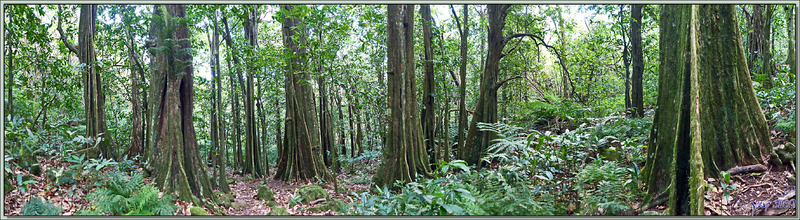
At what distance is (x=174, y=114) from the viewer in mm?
6062

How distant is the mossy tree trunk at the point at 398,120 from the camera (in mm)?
7266

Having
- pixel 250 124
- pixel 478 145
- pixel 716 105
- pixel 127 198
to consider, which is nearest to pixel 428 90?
pixel 478 145

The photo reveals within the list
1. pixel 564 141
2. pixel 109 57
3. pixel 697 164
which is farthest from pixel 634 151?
pixel 109 57

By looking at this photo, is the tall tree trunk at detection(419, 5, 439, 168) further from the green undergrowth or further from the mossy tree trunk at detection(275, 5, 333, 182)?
the green undergrowth

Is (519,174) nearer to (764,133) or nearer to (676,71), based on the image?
(676,71)

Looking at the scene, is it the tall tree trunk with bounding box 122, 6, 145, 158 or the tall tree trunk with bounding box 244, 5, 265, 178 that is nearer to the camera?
the tall tree trunk with bounding box 244, 5, 265, 178

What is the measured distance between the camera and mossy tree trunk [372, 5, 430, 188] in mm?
7266

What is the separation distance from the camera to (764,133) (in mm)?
4258

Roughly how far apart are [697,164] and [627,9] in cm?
932

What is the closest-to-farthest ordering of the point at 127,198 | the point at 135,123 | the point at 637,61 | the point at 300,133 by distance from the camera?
the point at 127,198
the point at 637,61
the point at 300,133
the point at 135,123

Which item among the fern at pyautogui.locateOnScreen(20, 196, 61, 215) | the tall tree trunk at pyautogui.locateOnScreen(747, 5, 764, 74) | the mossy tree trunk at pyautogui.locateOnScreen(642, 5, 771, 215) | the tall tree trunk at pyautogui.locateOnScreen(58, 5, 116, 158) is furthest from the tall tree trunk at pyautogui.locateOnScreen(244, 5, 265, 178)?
the tall tree trunk at pyautogui.locateOnScreen(747, 5, 764, 74)

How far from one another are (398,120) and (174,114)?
3.50 metres

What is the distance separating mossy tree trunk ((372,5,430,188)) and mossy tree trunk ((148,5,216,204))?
9.62ft

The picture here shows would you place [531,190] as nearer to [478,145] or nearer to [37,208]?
[478,145]
